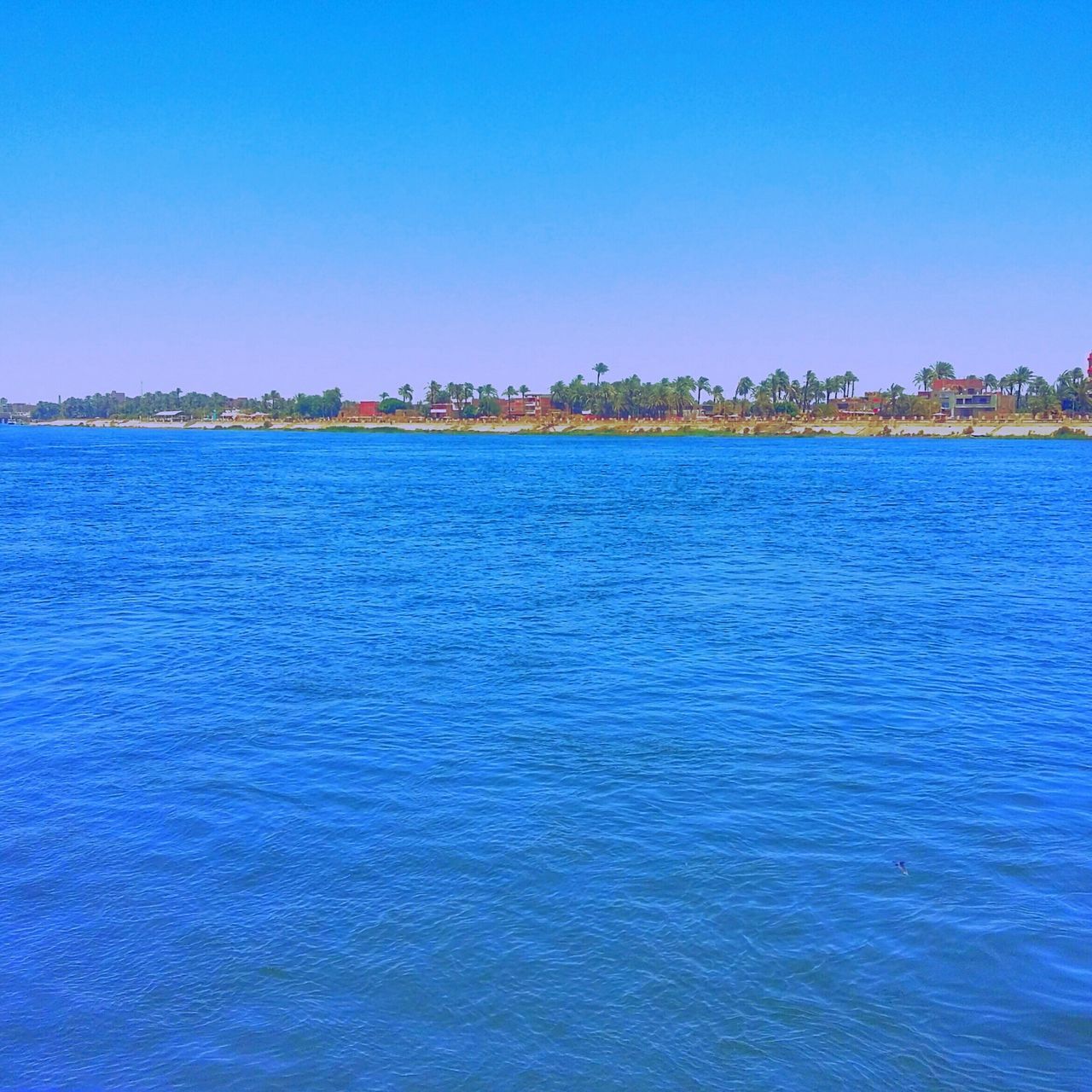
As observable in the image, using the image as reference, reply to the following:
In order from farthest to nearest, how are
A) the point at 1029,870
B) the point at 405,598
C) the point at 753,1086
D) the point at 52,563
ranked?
the point at 52,563 < the point at 405,598 < the point at 1029,870 < the point at 753,1086

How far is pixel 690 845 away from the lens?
605 inches

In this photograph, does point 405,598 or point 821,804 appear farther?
point 405,598

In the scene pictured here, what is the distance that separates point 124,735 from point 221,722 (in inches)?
77.3

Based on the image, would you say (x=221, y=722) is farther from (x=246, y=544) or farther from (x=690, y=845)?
(x=246, y=544)

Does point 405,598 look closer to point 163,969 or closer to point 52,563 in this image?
point 52,563

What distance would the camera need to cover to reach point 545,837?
15688 mm

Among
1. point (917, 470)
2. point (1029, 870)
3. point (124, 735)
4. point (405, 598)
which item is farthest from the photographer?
point (917, 470)

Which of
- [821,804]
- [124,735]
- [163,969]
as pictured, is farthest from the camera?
[124,735]

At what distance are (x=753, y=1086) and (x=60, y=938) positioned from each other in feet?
29.0

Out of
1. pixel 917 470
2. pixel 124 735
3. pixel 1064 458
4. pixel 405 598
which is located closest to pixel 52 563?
pixel 405 598

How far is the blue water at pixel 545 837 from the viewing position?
1093cm

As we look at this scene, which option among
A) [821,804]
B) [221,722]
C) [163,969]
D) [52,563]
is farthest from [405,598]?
[163,969]

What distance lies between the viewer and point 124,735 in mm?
20828

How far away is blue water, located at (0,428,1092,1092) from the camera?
10930mm
